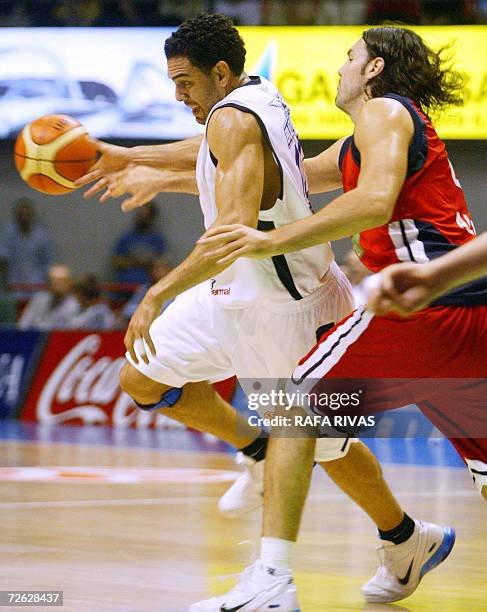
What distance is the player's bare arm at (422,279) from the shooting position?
8.14 ft

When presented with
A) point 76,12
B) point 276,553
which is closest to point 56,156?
point 276,553

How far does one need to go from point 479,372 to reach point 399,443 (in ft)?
21.9

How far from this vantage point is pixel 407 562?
14.7 ft

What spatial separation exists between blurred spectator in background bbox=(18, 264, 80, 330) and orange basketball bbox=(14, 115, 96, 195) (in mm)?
7380

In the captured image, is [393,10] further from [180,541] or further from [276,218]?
[276,218]

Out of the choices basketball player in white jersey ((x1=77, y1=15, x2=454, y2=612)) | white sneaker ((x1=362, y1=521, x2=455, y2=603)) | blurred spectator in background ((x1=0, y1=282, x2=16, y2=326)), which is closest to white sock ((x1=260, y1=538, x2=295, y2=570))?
basketball player in white jersey ((x1=77, y1=15, x2=454, y2=612))

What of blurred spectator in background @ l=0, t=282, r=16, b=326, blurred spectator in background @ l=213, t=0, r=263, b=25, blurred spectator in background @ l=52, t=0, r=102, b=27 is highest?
blurred spectator in background @ l=213, t=0, r=263, b=25

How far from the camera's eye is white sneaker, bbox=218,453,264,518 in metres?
5.22

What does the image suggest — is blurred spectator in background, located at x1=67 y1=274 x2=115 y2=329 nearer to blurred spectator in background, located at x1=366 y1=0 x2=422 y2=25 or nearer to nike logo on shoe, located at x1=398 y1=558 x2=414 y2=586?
blurred spectator in background, located at x1=366 y1=0 x2=422 y2=25

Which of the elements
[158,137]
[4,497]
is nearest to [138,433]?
[4,497]

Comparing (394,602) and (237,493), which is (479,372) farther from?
(237,493)

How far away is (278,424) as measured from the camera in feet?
13.1

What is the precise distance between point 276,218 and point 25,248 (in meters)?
11.2

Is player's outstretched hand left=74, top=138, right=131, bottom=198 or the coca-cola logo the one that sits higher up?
player's outstretched hand left=74, top=138, right=131, bottom=198
